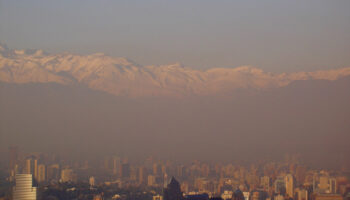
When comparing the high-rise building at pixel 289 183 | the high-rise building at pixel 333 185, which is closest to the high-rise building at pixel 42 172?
the high-rise building at pixel 289 183

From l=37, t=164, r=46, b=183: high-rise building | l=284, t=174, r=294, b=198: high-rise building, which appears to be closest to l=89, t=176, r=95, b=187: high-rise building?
l=37, t=164, r=46, b=183: high-rise building

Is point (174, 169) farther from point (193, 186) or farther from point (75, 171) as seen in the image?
point (75, 171)

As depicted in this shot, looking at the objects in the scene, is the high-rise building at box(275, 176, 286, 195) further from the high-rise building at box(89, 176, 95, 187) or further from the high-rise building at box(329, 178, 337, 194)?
the high-rise building at box(89, 176, 95, 187)

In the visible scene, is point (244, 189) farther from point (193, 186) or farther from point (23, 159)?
point (23, 159)

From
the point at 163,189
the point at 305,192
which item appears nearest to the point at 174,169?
the point at 163,189

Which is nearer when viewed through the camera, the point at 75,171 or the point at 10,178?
the point at 10,178

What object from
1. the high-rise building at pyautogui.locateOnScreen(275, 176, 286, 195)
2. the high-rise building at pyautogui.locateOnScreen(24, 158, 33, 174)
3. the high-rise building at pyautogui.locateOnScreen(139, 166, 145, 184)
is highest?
the high-rise building at pyautogui.locateOnScreen(24, 158, 33, 174)

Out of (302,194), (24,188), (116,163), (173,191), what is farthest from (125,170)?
(302,194)

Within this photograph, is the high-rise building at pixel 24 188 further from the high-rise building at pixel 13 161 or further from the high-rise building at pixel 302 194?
the high-rise building at pixel 302 194
